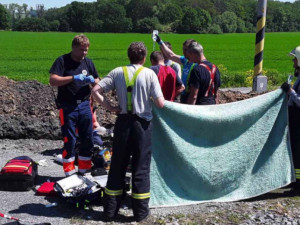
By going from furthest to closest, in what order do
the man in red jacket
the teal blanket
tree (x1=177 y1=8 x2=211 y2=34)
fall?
tree (x1=177 y1=8 x2=211 y2=34)
the man in red jacket
the teal blanket

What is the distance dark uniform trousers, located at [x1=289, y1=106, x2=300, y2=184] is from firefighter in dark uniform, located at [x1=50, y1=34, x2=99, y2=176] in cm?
276

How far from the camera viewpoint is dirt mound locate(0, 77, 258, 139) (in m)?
8.68

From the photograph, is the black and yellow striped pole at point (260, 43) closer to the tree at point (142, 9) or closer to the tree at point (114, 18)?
the tree at point (114, 18)

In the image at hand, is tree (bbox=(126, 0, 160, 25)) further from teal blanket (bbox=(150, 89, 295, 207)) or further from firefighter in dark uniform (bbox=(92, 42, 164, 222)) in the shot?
firefighter in dark uniform (bbox=(92, 42, 164, 222))

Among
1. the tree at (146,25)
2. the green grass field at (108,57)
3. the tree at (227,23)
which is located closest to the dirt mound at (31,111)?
the green grass field at (108,57)

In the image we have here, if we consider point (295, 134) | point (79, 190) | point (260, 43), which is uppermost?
point (260, 43)

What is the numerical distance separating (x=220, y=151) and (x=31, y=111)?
17.4ft

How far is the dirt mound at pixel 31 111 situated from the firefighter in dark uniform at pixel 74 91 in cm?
123

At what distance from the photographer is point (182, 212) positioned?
5727 mm

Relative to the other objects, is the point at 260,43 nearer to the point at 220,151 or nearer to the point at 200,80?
the point at 200,80

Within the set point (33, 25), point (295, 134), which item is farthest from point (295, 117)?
point (33, 25)

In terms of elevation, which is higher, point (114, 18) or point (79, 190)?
point (114, 18)

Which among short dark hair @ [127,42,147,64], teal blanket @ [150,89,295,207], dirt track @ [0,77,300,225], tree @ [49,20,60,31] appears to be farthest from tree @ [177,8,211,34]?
short dark hair @ [127,42,147,64]

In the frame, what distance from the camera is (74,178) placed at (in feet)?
19.5
